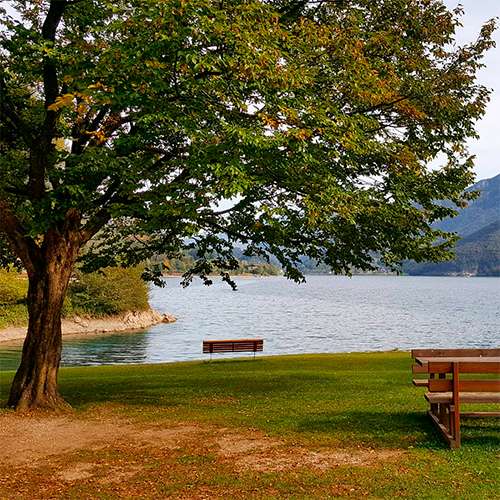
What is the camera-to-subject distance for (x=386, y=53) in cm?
1160

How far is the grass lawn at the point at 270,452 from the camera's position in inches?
254

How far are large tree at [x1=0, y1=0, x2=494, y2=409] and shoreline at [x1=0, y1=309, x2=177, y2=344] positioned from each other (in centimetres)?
3373

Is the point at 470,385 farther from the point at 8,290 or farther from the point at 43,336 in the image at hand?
the point at 8,290

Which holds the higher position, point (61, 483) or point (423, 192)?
point (423, 192)

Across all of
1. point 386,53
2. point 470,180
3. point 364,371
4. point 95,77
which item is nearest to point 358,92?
point 386,53

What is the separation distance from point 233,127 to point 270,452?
5.19m

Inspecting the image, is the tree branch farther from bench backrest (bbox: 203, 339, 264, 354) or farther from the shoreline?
the shoreline

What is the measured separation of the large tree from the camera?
845 cm

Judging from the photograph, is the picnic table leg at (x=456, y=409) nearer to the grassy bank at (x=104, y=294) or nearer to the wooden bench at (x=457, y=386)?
the wooden bench at (x=457, y=386)

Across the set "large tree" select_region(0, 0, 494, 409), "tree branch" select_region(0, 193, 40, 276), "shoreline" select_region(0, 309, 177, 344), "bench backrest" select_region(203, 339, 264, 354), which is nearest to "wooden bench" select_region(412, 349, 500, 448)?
"large tree" select_region(0, 0, 494, 409)

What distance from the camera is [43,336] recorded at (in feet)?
36.2

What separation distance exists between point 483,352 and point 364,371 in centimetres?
941

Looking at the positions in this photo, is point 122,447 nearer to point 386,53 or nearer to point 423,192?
point 423,192

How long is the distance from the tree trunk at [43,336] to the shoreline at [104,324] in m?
35.0
